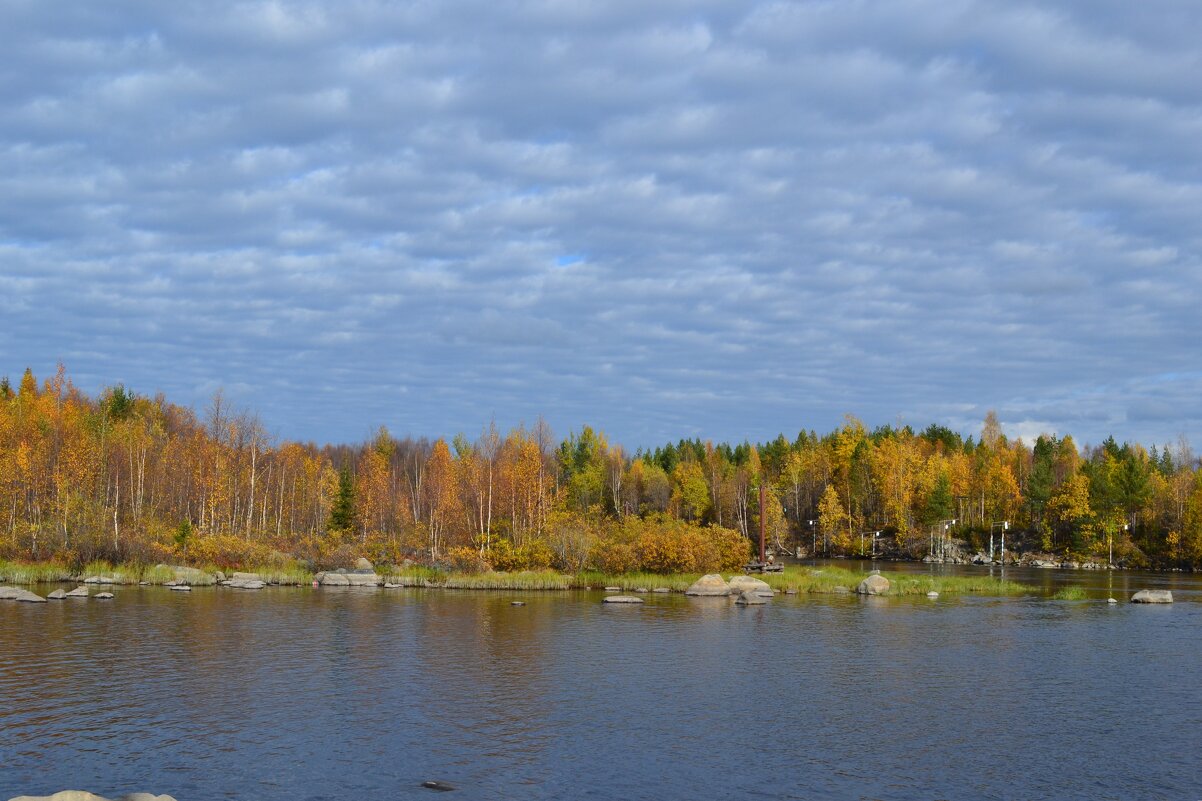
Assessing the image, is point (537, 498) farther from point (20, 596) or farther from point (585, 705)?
point (585, 705)

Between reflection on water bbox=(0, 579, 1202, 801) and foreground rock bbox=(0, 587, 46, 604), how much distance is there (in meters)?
5.12

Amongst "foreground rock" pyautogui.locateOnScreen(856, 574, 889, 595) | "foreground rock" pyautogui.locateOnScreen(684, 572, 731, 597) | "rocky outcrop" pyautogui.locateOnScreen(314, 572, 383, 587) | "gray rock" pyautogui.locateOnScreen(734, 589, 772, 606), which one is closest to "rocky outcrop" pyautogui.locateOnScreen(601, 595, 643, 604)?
"gray rock" pyautogui.locateOnScreen(734, 589, 772, 606)

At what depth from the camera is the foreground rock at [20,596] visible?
5868 centimetres

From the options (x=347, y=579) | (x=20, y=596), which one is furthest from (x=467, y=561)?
(x=20, y=596)

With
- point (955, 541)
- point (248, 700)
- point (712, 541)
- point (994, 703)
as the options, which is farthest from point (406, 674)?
point (955, 541)

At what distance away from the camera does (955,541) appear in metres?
145

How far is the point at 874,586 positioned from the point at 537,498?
3561 cm

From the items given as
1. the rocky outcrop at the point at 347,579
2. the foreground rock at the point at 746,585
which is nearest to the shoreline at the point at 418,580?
the rocky outcrop at the point at 347,579

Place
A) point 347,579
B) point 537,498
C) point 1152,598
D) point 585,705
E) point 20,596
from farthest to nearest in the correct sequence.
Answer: point 537,498 < point 347,579 < point 1152,598 < point 20,596 < point 585,705

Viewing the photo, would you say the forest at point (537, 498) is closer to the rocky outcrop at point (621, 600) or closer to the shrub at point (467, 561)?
the shrub at point (467, 561)

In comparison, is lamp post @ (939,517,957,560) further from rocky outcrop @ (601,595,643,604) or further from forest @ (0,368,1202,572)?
rocky outcrop @ (601,595,643,604)

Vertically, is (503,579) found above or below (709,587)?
above

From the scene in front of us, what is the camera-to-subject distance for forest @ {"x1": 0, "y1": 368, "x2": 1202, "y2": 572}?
267 ft

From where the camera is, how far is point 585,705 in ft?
107
